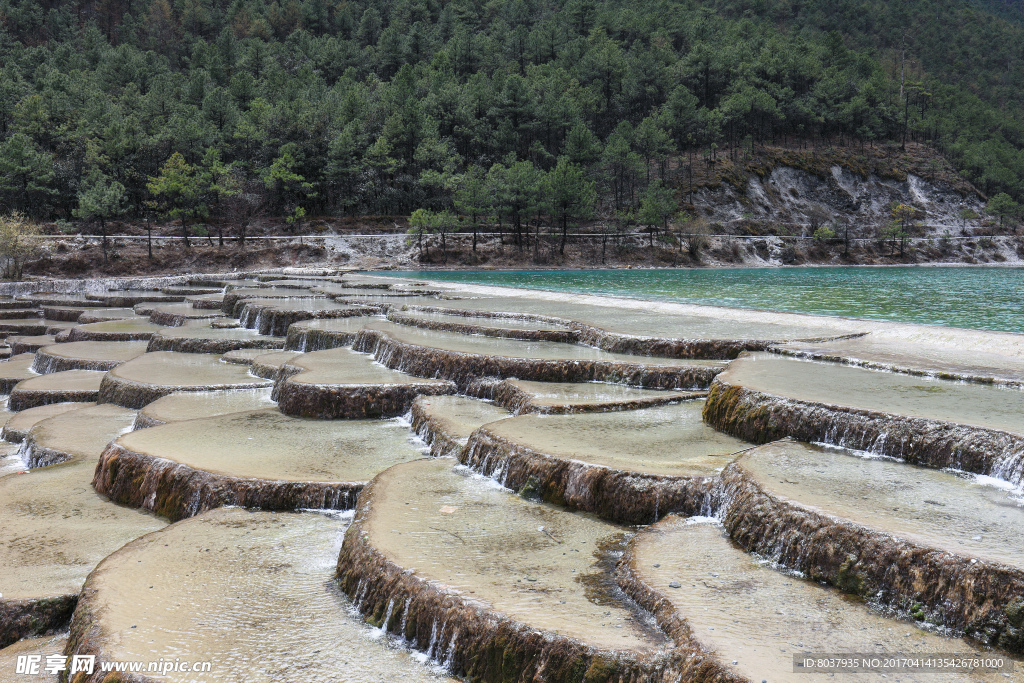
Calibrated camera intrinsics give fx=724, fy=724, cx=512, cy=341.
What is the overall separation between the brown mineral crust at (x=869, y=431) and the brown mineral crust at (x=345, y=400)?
5.29m

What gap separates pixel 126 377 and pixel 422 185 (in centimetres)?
7674

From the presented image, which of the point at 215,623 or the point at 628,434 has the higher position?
the point at 628,434

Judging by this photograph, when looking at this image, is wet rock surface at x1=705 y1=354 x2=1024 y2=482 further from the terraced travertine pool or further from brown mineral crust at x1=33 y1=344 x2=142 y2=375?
brown mineral crust at x1=33 y1=344 x2=142 y2=375

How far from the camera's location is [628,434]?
970cm

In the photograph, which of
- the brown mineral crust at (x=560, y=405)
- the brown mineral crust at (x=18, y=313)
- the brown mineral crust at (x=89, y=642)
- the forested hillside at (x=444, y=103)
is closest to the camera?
the brown mineral crust at (x=89, y=642)

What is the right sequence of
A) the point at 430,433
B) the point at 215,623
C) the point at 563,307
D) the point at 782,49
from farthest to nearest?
the point at 782,49 → the point at 563,307 → the point at 430,433 → the point at 215,623

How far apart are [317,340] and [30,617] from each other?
12.2m

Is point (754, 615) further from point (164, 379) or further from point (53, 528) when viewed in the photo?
point (164, 379)

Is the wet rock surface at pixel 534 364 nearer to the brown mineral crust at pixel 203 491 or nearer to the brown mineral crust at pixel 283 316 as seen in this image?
the brown mineral crust at pixel 203 491

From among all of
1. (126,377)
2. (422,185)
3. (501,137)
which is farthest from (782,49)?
(126,377)

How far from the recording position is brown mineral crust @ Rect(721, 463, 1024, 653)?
203 inches

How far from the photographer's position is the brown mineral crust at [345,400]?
1234 cm

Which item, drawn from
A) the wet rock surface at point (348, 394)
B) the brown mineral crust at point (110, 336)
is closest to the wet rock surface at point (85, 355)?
the brown mineral crust at point (110, 336)

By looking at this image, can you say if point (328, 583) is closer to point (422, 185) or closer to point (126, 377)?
point (126, 377)
